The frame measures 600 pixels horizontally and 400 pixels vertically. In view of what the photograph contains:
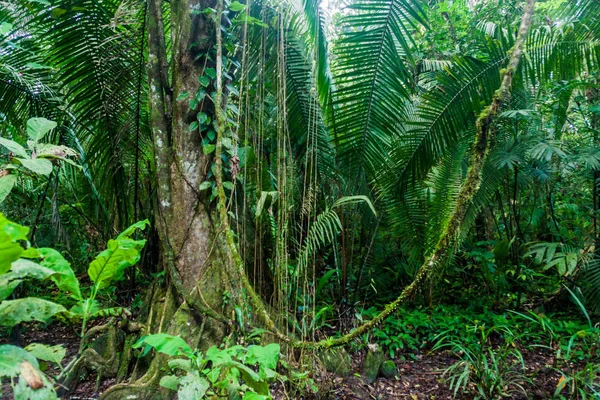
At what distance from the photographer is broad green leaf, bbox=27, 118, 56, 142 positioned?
1.50 metres

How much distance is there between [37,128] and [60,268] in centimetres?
59

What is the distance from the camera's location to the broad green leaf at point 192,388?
4.16 feet

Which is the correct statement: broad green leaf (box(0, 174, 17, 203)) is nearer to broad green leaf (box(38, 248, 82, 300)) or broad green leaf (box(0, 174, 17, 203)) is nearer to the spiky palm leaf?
broad green leaf (box(38, 248, 82, 300))

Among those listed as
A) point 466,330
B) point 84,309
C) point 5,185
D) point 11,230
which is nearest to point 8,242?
point 11,230

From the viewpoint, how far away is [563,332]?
10.4 feet

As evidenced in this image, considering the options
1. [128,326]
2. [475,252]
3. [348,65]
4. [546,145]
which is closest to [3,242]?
[128,326]

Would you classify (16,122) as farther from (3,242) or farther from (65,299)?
(3,242)

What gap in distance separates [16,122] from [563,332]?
16.4ft

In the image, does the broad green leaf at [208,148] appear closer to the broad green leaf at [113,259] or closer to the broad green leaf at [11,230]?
the broad green leaf at [113,259]

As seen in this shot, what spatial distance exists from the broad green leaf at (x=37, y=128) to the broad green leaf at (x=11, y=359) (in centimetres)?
88

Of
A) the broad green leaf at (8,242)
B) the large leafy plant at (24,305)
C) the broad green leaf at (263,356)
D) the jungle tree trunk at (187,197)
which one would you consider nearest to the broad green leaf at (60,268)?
the large leafy plant at (24,305)

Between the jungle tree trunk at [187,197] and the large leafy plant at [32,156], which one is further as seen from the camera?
the jungle tree trunk at [187,197]

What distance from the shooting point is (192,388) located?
1.29 m

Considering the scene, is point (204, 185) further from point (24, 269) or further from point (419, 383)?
point (419, 383)
